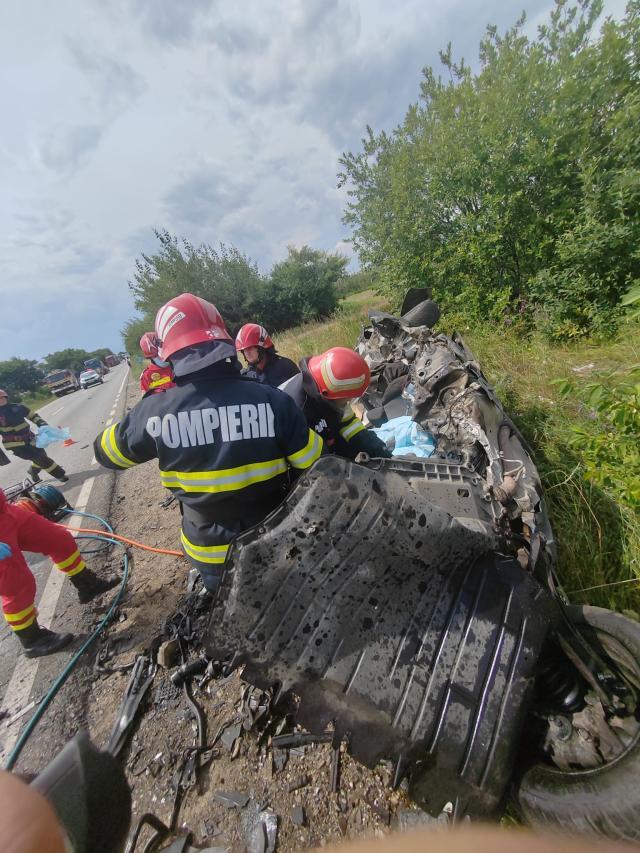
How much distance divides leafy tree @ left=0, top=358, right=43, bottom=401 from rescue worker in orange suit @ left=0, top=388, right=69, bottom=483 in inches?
1595

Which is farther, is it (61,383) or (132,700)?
(61,383)

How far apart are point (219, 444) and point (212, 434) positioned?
0.05 meters

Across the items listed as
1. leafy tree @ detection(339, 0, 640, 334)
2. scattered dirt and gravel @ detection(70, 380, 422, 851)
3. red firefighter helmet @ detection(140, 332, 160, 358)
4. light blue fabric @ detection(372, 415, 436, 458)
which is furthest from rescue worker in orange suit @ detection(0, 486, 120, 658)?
leafy tree @ detection(339, 0, 640, 334)

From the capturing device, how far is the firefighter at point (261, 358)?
390cm

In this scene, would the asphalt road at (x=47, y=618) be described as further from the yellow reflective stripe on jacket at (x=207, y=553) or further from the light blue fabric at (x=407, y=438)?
the light blue fabric at (x=407, y=438)

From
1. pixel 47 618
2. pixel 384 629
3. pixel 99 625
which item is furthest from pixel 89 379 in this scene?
pixel 384 629

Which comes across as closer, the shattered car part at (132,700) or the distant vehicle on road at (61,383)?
the shattered car part at (132,700)

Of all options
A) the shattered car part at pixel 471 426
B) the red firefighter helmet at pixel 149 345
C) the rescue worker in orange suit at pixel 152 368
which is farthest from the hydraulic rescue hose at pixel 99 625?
the red firefighter helmet at pixel 149 345

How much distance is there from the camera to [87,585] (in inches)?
104

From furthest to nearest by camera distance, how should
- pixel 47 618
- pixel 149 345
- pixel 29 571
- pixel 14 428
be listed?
pixel 149 345 → pixel 14 428 → pixel 47 618 → pixel 29 571

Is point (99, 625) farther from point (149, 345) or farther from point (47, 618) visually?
point (149, 345)

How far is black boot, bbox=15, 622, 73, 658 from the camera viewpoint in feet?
7.29

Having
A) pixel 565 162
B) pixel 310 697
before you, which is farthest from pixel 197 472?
pixel 565 162

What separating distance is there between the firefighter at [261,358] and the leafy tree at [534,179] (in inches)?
168
